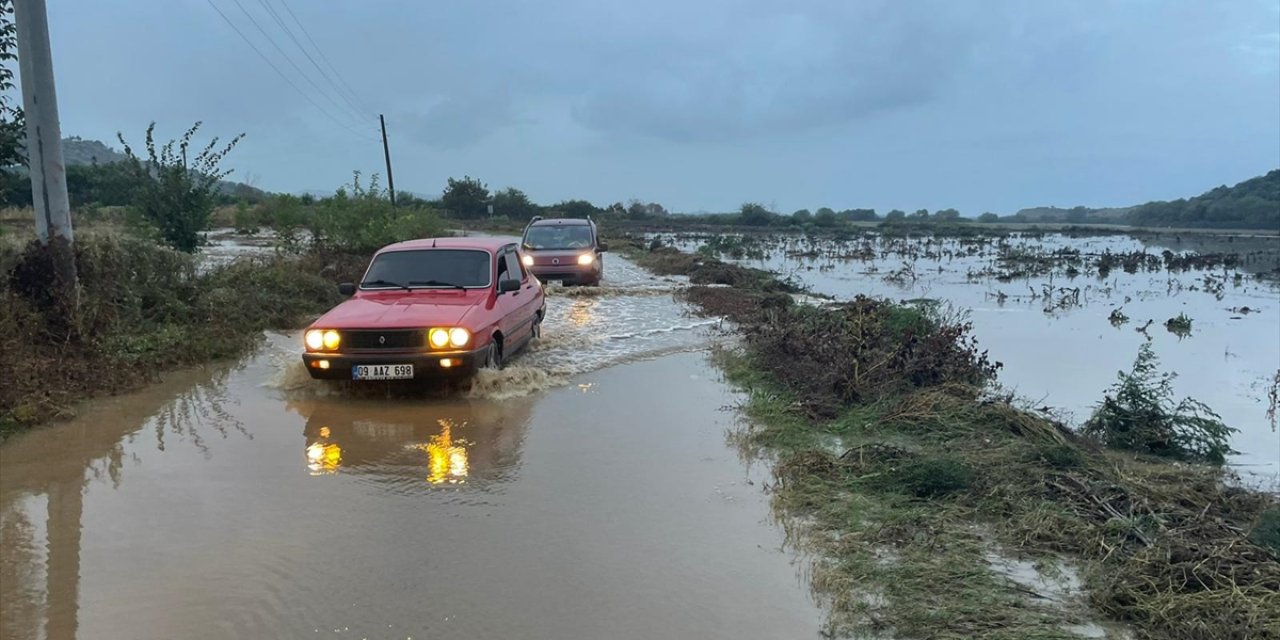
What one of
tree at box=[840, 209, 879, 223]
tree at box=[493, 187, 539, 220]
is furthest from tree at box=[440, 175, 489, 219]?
tree at box=[840, 209, 879, 223]

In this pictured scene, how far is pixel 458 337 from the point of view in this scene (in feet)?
26.7

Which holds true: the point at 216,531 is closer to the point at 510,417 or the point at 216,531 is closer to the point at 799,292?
the point at 510,417

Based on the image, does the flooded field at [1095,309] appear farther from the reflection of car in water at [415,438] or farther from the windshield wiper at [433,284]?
the windshield wiper at [433,284]

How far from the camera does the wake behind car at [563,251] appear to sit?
60.4 feet

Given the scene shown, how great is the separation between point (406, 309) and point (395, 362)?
722mm

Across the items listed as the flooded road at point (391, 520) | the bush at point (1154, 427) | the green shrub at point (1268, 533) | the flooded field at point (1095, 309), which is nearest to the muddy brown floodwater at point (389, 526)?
the flooded road at point (391, 520)

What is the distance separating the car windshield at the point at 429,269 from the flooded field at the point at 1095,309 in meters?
6.18

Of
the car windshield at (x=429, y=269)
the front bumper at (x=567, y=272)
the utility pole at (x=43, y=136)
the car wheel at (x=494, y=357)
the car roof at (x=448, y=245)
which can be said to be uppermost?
the utility pole at (x=43, y=136)

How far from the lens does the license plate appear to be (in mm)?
7992

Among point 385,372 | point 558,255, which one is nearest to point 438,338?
point 385,372

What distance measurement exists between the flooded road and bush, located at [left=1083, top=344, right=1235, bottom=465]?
358cm

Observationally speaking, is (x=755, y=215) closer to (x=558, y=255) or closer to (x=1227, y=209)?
(x=1227, y=209)

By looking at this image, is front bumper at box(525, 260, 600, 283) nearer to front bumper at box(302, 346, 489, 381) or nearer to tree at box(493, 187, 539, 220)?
front bumper at box(302, 346, 489, 381)

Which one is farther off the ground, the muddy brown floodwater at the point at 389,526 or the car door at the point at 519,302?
the car door at the point at 519,302
